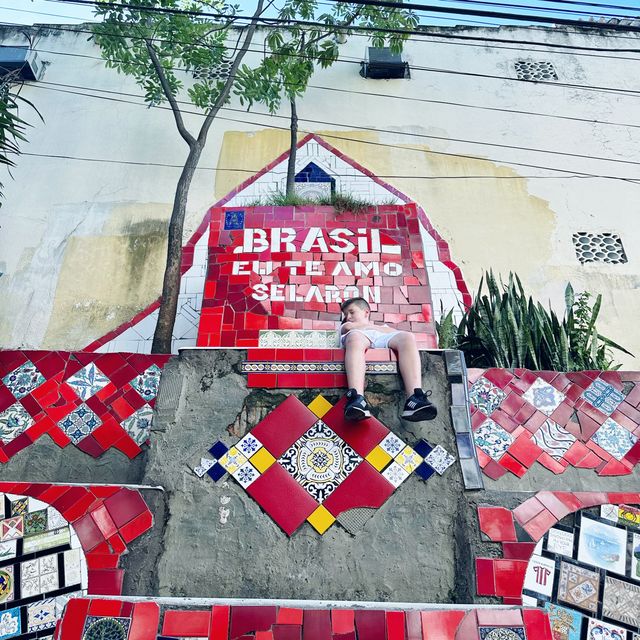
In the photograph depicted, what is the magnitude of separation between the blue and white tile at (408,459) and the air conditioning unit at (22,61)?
8.84 metres

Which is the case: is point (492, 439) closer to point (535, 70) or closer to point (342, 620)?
point (342, 620)

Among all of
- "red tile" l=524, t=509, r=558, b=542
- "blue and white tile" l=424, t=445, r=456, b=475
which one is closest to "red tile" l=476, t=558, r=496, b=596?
"red tile" l=524, t=509, r=558, b=542

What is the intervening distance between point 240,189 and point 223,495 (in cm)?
564

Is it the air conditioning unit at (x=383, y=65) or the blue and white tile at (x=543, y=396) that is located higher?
the air conditioning unit at (x=383, y=65)

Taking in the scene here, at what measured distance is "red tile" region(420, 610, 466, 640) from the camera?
8.68 ft

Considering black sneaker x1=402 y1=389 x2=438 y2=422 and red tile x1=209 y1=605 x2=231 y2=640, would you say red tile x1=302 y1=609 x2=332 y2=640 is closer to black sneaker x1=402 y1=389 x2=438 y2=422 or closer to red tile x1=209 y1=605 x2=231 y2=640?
red tile x1=209 y1=605 x2=231 y2=640

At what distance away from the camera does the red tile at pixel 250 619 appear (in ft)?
8.85

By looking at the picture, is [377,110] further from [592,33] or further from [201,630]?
[201,630]

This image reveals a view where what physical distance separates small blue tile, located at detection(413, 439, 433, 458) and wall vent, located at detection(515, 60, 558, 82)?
309 inches

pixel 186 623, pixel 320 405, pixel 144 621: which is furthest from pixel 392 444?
pixel 144 621

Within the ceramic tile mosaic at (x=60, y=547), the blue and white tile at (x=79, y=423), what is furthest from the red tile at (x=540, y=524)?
the blue and white tile at (x=79, y=423)

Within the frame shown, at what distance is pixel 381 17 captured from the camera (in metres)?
8.79

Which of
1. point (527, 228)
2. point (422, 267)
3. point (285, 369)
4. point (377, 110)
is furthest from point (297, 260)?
point (377, 110)

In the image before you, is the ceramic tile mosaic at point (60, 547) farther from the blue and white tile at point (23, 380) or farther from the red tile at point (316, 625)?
the blue and white tile at point (23, 380)
